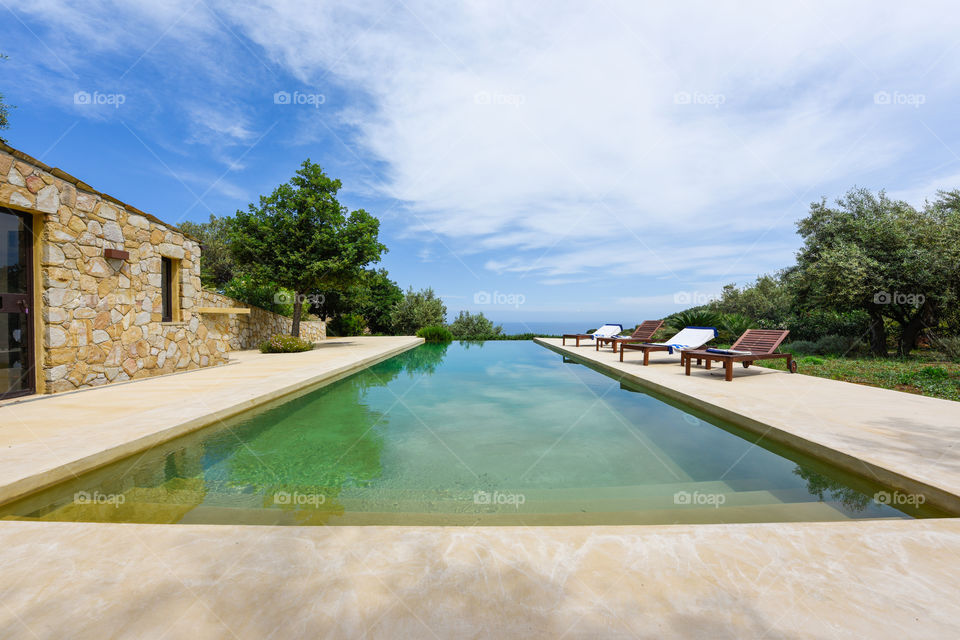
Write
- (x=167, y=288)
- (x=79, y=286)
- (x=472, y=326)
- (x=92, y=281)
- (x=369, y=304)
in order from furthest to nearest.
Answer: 1. (x=472, y=326)
2. (x=369, y=304)
3. (x=167, y=288)
4. (x=92, y=281)
5. (x=79, y=286)

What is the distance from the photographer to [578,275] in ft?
103

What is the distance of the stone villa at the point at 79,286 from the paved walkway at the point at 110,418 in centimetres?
56

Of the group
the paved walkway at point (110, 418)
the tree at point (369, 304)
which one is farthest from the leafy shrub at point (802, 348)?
the tree at point (369, 304)

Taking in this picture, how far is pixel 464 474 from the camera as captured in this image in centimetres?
374

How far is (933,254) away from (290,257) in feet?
62.4

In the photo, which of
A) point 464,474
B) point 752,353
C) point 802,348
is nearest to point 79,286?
point 464,474

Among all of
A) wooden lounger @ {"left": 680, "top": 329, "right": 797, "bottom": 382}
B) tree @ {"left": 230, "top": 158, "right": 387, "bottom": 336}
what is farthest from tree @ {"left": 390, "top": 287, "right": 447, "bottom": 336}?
wooden lounger @ {"left": 680, "top": 329, "right": 797, "bottom": 382}

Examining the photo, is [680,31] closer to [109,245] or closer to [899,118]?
[899,118]

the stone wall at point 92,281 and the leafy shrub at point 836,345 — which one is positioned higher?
the stone wall at point 92,281

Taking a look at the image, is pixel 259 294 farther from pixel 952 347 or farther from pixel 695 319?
pixel 952 347

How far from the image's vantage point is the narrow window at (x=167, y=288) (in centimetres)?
839

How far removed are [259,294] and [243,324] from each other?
63.6 inches

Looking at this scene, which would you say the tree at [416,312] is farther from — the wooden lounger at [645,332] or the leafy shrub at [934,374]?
the leafy shrub at [934,374]

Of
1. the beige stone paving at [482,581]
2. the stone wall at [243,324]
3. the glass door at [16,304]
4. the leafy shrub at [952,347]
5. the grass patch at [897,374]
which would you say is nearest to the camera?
the beige stone paving at [482,581]
